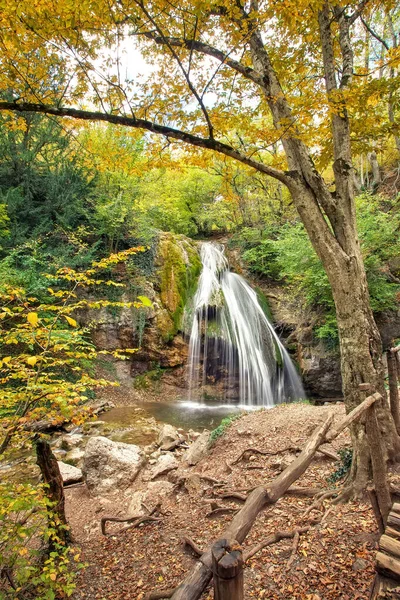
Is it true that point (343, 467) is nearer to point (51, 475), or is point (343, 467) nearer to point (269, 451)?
point (269, 451)

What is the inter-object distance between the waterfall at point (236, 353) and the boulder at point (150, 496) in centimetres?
677

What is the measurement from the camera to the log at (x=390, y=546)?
1.53 metres

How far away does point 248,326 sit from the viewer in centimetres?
1272

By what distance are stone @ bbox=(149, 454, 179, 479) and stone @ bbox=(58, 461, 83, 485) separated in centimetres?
135

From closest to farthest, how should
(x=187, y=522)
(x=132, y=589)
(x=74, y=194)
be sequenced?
(x=132, y=589), (x=187, y=522), (x=74, y=194)

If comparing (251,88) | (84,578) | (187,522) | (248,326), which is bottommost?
(84,578)

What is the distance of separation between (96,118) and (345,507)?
471 cm

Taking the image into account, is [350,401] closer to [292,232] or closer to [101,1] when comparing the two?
[101,1]

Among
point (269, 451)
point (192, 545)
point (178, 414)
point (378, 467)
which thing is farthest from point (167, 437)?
point (378, 467)

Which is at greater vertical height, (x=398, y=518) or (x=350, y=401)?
(x=350, y=401)

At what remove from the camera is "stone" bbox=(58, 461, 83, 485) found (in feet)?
17.8

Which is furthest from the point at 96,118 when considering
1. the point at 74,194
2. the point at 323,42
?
the point at 74,194

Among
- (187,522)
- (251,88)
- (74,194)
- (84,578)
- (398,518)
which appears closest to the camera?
(398,518)

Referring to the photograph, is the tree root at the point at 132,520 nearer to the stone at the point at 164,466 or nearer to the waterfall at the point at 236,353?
the stone at the point at 164,466
